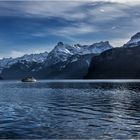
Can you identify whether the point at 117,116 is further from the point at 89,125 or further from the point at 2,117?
the point at 2,117

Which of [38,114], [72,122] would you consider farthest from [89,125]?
[38,114]

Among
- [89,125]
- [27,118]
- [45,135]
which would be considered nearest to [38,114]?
[27,118]

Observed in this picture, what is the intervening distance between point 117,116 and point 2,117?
56.0ft

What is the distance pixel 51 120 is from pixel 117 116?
10.3 meters

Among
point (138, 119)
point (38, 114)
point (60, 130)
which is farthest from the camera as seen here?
point (38, 114)

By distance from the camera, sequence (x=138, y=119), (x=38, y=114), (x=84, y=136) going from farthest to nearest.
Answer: (x=38, y=114) < (x=138, y=119) < (x=84, y=136)

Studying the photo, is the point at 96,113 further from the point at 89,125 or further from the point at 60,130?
the point at 60,130

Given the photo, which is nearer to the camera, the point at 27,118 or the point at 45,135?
the point at 45,135

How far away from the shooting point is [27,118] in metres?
48.3

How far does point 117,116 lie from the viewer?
50094 mm

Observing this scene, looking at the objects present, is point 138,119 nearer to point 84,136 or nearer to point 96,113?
point 96,113

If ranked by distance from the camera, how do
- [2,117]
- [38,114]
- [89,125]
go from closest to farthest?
[89,125] < [2,117] < [38,114]

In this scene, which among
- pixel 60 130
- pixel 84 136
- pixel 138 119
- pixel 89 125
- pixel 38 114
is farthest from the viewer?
pixel 38 114

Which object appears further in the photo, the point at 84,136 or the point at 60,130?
the point at 60,130
